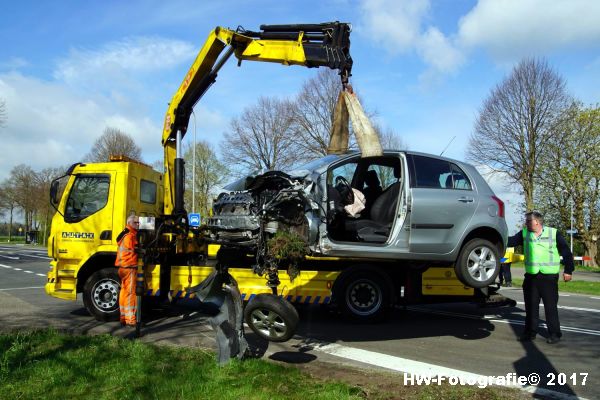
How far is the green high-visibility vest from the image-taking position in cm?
718

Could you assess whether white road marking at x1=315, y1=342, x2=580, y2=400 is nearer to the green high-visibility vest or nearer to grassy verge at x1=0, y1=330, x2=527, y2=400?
grassy verge at x1=0, y1=330, x2=527, y2=400

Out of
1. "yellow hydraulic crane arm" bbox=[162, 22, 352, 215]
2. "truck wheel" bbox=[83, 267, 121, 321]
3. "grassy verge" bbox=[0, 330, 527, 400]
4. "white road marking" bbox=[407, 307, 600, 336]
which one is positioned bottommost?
"white road marking" bbox=[407, 307, 600, 336]

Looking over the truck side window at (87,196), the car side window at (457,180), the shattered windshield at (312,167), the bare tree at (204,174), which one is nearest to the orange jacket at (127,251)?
the truck side window at (87,196)

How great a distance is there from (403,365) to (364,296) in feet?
8.01

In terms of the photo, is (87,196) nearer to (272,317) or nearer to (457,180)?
(272,317)

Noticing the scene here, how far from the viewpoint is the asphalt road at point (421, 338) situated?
5.62 metres

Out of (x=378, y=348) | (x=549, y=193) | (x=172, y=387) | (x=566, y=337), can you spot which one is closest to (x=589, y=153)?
(x=549, y=193)

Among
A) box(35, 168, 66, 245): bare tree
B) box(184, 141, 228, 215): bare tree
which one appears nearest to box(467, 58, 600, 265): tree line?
box(184, 141, 228, 215): bare tree

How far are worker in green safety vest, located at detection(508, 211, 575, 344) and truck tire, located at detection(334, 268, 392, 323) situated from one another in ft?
6.77

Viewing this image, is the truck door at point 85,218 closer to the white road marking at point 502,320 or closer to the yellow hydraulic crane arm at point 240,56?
the yellow hydraulic crane arm at point 240,56

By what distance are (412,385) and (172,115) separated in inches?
284

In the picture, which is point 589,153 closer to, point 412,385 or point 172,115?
point 172,115

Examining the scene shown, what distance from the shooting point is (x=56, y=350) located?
5727 mm

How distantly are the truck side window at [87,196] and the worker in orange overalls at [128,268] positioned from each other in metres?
1.10
